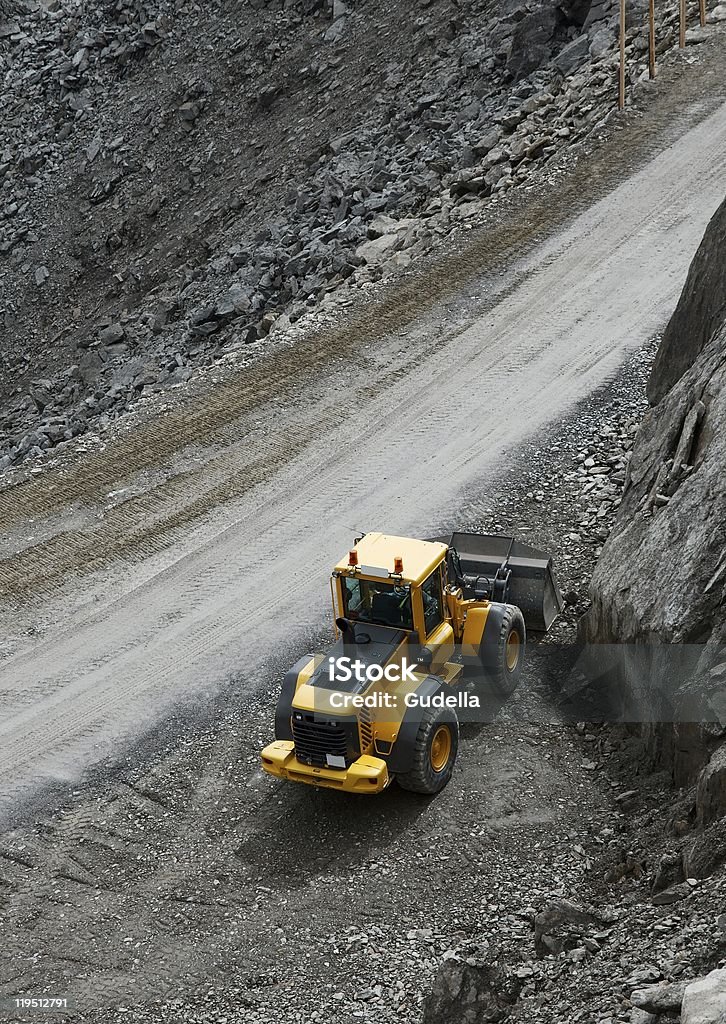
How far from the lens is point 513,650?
12.7 metres

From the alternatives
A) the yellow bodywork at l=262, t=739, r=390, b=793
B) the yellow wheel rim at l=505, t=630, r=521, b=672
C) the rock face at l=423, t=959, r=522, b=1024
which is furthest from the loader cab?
the rock face at l=423, t=959, r=522, b=1024

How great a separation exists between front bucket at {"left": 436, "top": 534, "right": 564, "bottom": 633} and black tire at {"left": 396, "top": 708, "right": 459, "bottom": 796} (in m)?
1.96

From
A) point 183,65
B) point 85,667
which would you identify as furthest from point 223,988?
point 183,65

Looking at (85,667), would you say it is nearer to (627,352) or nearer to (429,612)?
(429,612)

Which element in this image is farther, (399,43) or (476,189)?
(399,43)

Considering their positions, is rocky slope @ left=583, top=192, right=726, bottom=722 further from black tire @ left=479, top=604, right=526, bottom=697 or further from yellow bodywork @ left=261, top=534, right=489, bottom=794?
yellow bodywork @ left=261, top=534, right=489, bottom=794

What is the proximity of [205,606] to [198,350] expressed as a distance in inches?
457

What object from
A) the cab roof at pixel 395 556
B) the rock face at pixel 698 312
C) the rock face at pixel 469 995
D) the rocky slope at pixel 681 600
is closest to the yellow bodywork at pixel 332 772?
the cab roof at pixel 395 556

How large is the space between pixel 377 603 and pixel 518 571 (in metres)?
2.46

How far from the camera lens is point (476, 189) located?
2403cm

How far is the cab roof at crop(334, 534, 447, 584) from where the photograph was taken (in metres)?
11.4

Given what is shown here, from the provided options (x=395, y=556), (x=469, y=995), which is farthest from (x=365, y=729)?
(x=469, y=995)

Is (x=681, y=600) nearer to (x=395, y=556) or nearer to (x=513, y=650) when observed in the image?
(x=513, y=650)

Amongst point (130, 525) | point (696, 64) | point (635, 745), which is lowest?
point (635, 745)
